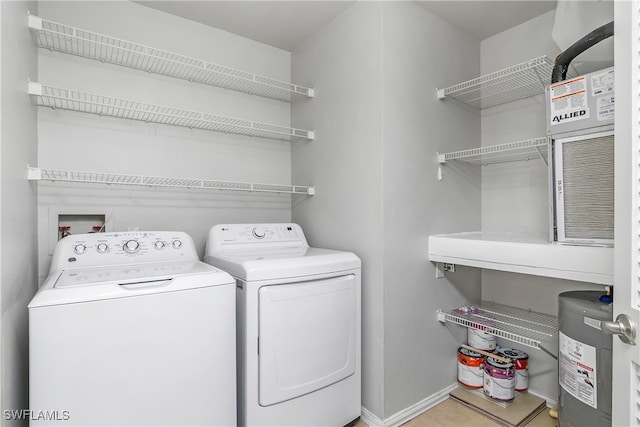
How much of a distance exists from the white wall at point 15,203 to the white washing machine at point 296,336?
77 cm

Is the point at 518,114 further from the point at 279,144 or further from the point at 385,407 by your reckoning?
the point at 385,407

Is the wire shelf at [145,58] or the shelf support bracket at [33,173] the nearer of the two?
the shelf support bracket at [33,173]

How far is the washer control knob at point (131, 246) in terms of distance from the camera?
5.42ft

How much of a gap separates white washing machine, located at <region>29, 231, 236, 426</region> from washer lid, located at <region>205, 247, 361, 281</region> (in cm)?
12

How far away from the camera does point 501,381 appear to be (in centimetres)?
194

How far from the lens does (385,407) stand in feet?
5.91

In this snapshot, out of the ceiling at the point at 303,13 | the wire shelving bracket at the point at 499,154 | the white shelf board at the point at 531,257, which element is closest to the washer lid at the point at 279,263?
the white shelf board at the point at 531,257

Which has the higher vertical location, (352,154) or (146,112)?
(146,112)

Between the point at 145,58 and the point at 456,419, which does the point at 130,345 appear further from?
the point at 456,419

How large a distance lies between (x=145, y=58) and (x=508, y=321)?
2565mm

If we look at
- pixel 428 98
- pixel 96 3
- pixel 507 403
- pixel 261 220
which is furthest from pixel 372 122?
pixel 507 403

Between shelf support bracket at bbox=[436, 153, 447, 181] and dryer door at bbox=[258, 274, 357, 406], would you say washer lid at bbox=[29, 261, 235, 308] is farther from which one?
shelf support bracket at bbox=[436, 153, 447, 181]

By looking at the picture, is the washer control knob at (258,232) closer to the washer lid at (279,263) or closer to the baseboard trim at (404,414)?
the washer lid at (279,263)

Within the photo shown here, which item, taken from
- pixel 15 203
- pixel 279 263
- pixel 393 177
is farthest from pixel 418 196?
pixel 15 203
